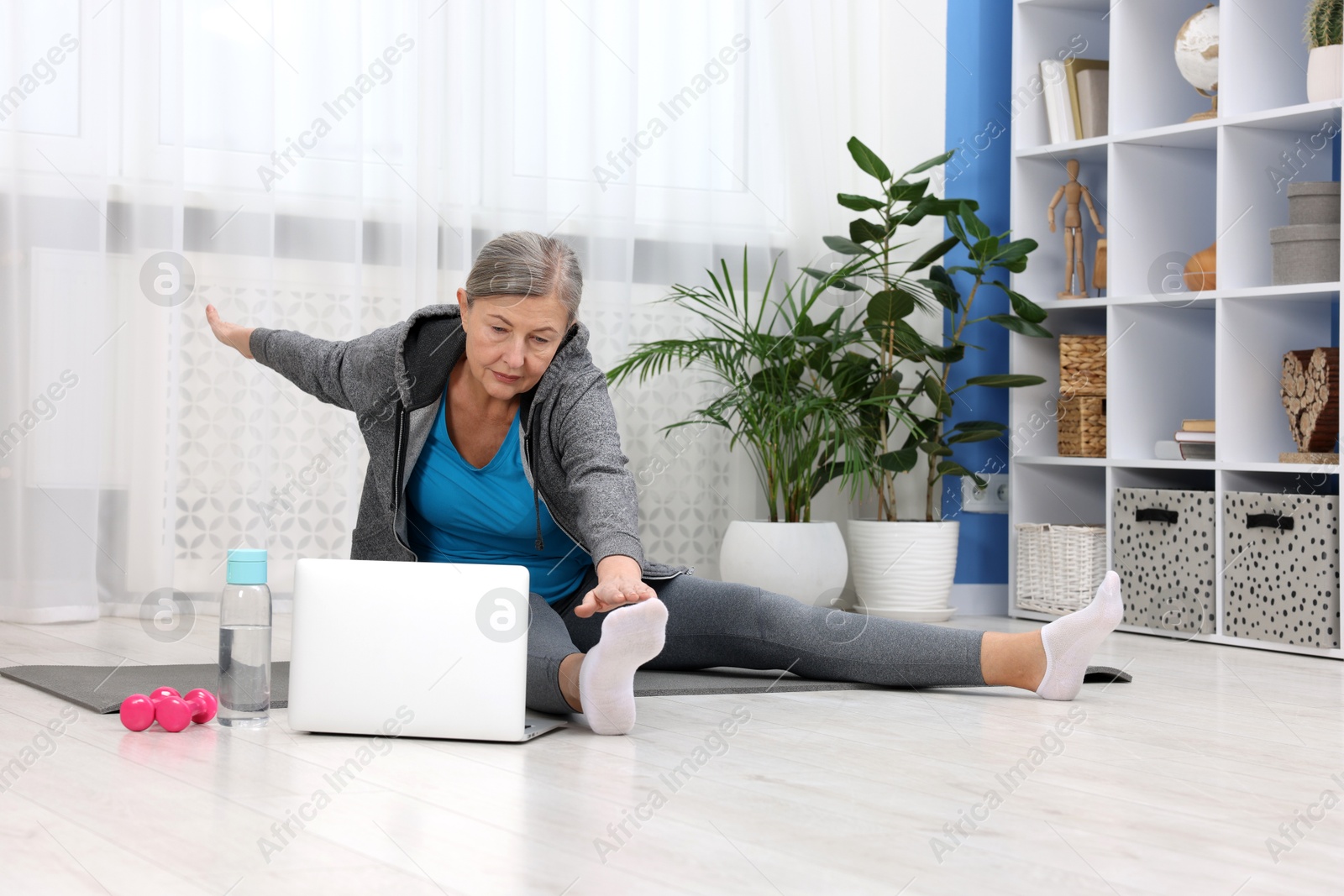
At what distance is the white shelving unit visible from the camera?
9.64 ft

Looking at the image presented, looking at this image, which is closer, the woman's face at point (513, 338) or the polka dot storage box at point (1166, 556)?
the woman's face at point (513, 338)

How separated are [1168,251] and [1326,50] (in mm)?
604

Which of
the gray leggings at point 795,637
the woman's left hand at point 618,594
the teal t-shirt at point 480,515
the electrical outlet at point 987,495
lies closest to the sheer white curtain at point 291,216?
the electrical outlet at point 987,495

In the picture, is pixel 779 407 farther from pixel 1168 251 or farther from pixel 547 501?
pixel 547 501

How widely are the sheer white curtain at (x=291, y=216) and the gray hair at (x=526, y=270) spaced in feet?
4.30

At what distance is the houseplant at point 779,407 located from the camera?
306 centimetres

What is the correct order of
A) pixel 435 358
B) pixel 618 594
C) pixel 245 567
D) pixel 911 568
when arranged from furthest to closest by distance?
pixel 911 568, pixel 435 358, pixel 245 567, pixel 618 594

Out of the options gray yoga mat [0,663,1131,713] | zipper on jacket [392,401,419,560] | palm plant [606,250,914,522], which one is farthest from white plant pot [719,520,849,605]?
zipper on jacket [392,401,419,560]

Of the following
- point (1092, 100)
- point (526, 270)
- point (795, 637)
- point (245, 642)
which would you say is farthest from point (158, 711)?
point (1092, 100)

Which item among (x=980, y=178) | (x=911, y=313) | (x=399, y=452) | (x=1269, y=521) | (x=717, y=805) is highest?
(x=980, y=178)

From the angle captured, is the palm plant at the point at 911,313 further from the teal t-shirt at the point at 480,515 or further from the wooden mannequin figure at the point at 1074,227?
the teal t-shirt at the point at 480,515

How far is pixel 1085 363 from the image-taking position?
330 centimetres

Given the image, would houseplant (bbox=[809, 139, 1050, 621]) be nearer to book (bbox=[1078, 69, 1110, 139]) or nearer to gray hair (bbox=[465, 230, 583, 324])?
book (bbox=[1078, 69, 1110, 139])

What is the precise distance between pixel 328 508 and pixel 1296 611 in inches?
79.9
